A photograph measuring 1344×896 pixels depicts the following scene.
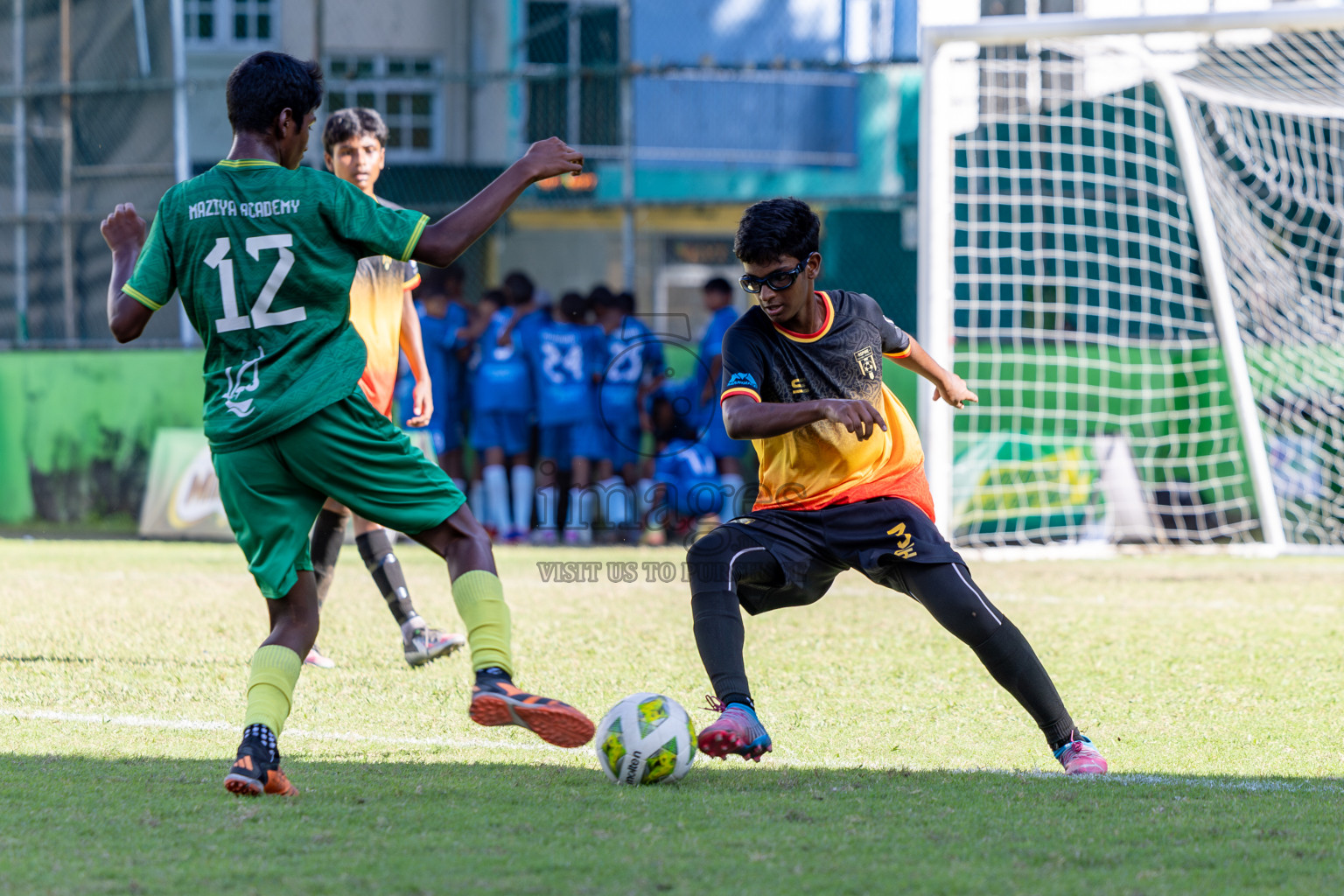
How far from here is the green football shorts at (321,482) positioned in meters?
3.72

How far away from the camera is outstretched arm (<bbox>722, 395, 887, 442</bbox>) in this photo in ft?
12.4

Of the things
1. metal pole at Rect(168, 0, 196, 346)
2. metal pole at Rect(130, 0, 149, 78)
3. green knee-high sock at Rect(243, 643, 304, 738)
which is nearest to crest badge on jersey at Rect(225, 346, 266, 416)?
green knee-high sock at Rect(243, 643, 304, 738)

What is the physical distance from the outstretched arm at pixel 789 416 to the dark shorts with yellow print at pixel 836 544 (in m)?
0.27

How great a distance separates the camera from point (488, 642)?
3.72 m

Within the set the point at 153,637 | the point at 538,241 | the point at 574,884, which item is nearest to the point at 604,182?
the point at 538,241

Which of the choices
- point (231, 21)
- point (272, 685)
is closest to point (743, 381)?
point (272, 685)

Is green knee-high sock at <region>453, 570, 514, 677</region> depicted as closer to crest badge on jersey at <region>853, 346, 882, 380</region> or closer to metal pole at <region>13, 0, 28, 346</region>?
crest badge on jersey at <region>853, 346, 882, 380</region>

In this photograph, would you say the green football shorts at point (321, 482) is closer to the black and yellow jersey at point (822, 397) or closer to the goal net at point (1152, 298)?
the black and yellow jersey at point (822, 397)

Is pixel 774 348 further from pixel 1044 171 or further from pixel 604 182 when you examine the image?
pixel 604 182

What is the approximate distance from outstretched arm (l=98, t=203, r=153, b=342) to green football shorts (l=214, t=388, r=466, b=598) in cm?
39

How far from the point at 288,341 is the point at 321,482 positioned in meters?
0.36

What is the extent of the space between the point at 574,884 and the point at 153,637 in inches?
168

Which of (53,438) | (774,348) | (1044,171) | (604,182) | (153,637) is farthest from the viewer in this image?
(604,182)

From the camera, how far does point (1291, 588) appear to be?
8688 mm
